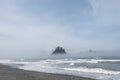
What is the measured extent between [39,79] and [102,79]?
22.9 feet

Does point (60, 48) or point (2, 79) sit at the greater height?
point (60, 48)

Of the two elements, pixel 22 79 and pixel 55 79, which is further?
pixel 55 79

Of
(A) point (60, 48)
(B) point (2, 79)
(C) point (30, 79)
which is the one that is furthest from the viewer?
(A) point (60, 48)

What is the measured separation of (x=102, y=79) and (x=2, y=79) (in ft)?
34.8

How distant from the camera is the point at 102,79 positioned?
93.9 feet

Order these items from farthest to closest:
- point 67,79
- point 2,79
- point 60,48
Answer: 1. point 60,48
2. point 67,79
3. point 2,79

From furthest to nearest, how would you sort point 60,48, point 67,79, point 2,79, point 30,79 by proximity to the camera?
1. point 60,48
2. point 67,79
3. point 30,79
4. point 2,79

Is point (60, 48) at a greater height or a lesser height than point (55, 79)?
greater

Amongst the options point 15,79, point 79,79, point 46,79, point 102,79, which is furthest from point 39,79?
point 102,79

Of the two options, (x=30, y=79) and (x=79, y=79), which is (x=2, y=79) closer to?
(x=30, y=79)

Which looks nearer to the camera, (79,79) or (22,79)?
(22,79)

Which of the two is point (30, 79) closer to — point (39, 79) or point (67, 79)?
point (39, 79)

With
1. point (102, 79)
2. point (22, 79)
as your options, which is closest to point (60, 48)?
point (102, 79)

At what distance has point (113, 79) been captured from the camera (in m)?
28.7
